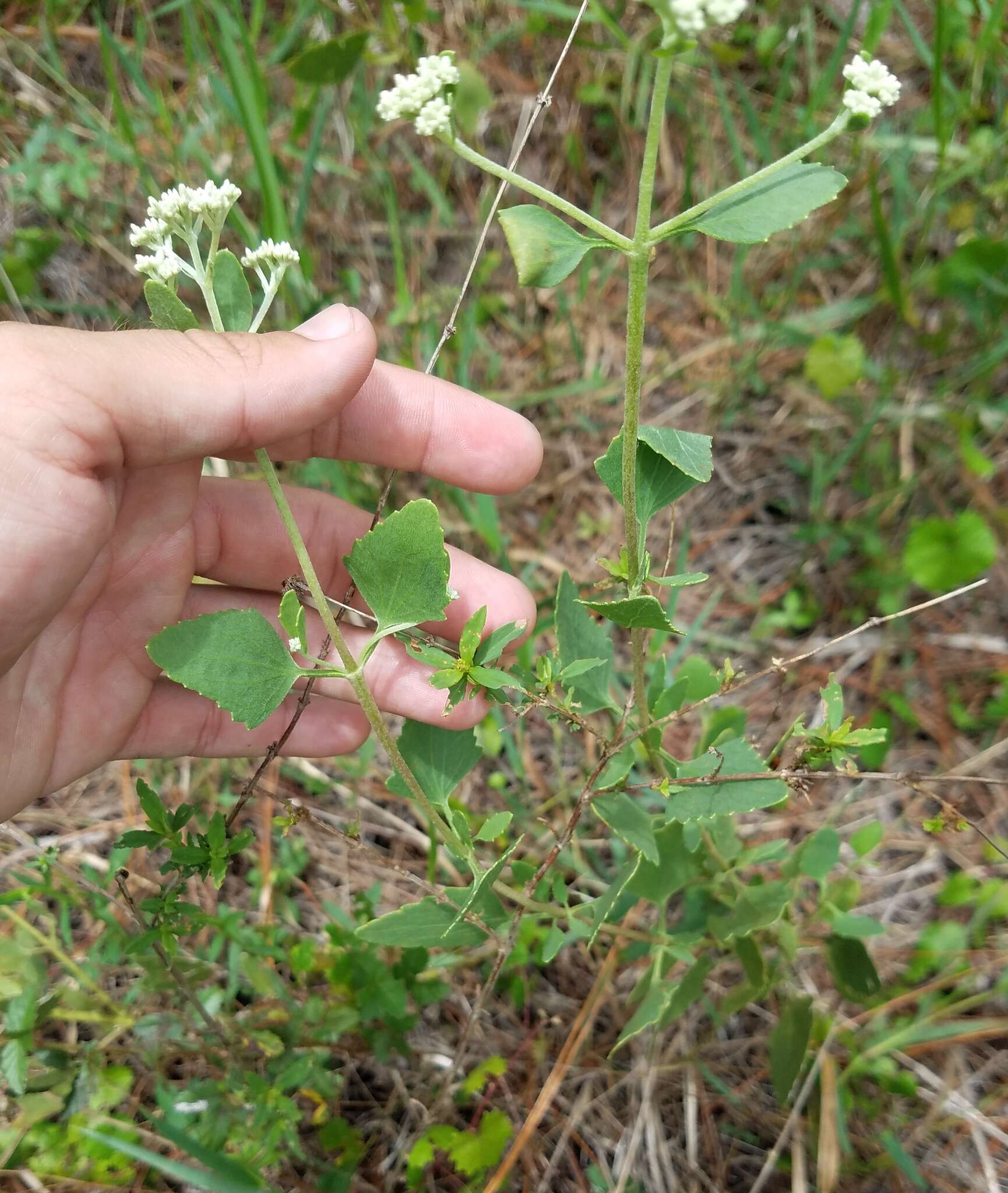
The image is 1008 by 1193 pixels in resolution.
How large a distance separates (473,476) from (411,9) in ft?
6.42

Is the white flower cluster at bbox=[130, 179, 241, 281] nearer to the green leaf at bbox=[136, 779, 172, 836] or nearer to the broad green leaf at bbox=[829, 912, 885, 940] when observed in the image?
the green leaf at bbox=[136, 779, 172, 836]

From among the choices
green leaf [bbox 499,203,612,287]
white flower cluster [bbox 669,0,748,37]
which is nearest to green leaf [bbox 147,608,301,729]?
green leaf [bbox 499,203,612,287]

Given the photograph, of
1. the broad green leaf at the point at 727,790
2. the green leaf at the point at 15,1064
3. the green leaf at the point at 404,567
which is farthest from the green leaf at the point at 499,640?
the green leaf at the point at 15,1064

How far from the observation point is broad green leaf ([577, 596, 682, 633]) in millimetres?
1341

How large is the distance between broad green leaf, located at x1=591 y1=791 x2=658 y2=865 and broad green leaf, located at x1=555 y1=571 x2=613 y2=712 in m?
0.21

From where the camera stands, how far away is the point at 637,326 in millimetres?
1298

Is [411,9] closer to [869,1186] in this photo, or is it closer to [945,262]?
[945,262]

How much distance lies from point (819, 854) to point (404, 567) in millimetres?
1248

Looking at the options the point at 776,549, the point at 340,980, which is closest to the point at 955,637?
the point at 776,549

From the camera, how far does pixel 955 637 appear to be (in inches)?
120

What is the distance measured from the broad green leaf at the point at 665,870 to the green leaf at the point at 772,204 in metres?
1.20

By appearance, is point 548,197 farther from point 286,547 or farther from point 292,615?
point 286,547

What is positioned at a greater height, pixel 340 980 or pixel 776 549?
pixel 776 549

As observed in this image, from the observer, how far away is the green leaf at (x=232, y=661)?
1.45 metres
